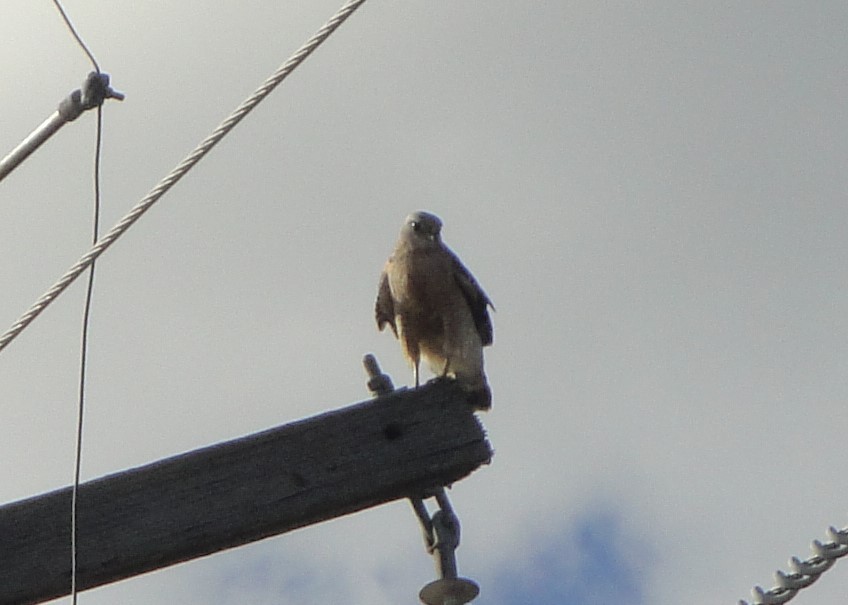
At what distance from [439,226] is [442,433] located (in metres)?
3.80

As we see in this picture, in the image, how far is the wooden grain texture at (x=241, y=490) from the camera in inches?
190

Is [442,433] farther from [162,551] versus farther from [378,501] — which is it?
[162,551]

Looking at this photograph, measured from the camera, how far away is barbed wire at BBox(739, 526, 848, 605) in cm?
370

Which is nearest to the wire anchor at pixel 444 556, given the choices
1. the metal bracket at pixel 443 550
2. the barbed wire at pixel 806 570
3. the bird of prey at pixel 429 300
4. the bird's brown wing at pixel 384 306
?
the metal bracket at pixel 443 550

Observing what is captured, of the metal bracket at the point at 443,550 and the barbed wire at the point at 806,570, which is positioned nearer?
the barbed wire at the point at 806,570

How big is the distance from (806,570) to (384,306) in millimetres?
5218

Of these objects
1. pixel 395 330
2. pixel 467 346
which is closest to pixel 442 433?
pixel 467 346

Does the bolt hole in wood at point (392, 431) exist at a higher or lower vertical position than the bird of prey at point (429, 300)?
lower

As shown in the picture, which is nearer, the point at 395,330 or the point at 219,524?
the point at 219,524

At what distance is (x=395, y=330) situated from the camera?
879 centimetres

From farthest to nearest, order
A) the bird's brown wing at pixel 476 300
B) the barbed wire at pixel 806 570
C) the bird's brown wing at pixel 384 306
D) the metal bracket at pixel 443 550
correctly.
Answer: the bird's brown wing at pixel 384 306
the bird's brown wing at pixel 476 300
the metal bracket at pixel 443 550
the barbed wire at pixel 806 570

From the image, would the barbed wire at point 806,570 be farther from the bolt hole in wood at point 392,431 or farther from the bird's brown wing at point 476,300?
the bird's brown wing at point 476,300

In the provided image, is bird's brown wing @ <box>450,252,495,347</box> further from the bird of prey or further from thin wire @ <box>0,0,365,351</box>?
thin wire @ <box>0,0,365,351</box>

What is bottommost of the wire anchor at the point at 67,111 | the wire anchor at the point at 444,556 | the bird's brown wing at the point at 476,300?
the wire anchor at the point at 444,556
